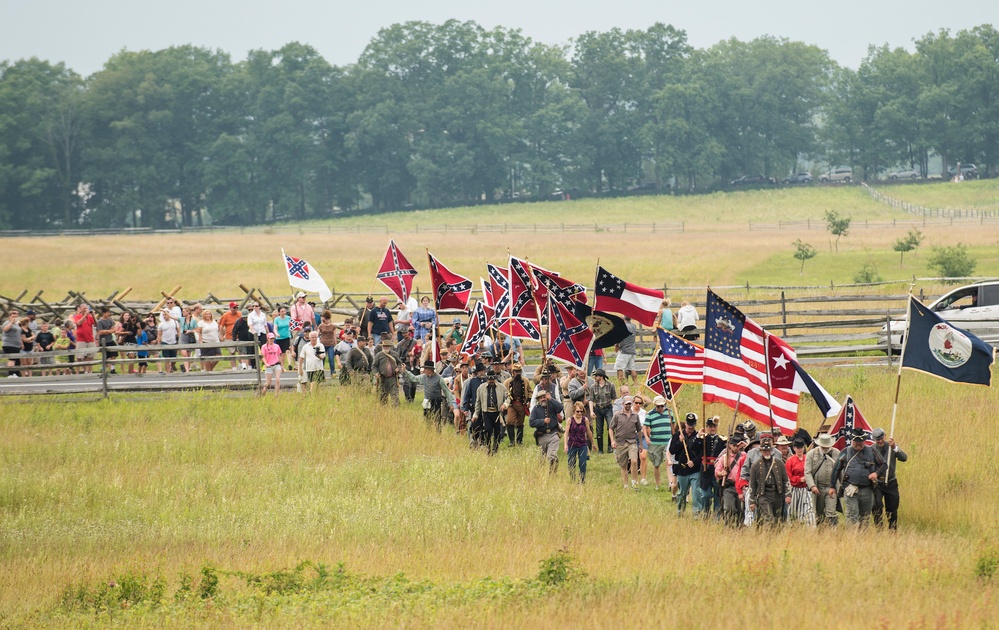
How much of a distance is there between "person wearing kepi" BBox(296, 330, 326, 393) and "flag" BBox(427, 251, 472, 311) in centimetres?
256

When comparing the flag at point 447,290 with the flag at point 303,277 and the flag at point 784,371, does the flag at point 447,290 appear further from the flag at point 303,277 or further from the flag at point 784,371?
the flag at point 784,371

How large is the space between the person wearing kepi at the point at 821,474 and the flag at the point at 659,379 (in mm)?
3669

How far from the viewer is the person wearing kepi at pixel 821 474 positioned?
1609cm

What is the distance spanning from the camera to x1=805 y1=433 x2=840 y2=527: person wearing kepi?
16.1 metres

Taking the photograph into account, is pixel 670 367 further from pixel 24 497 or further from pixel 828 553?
pixel 24 497

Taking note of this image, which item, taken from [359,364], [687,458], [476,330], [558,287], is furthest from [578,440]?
[359,364]

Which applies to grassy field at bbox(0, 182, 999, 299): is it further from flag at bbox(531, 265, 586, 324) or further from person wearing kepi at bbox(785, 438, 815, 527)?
person wearing kepi at bbox(785, 438, 815, 527)

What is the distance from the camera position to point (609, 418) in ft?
72.3

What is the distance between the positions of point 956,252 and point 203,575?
141 feet

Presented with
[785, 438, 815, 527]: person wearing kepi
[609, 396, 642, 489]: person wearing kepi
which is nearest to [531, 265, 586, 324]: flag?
[609, 396, 642, 489]: person wearing kepi

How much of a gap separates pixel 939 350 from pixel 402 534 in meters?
7.11

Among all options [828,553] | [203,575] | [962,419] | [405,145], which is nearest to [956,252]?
[962,419]

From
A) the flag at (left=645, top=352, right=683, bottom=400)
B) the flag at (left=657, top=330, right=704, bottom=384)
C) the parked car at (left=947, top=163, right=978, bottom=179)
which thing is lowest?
the flag at (left=645, top=352, right=683, bottom=400)

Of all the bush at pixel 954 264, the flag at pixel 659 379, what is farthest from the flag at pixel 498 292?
the bush at pixel 954 264
